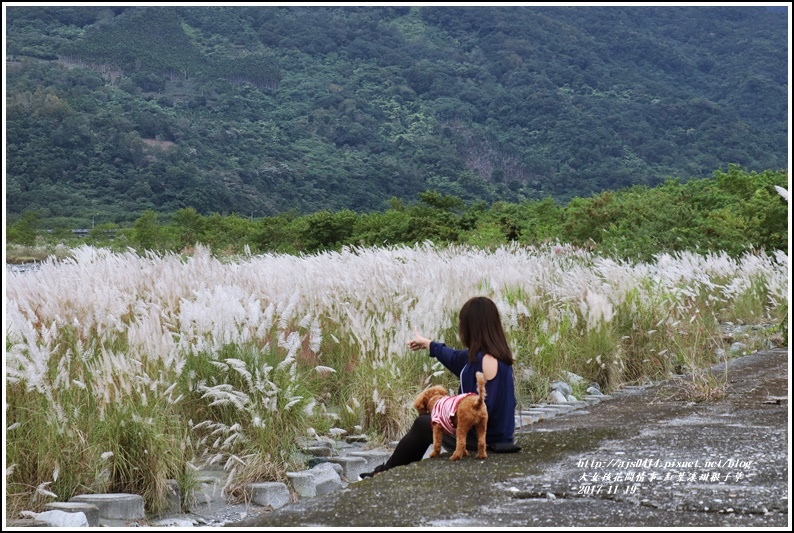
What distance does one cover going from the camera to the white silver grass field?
465 cm

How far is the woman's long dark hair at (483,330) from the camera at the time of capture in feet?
16.9

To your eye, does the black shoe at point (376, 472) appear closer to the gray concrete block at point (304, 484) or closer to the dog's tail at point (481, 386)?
the gray concrete block at point (304, 484)

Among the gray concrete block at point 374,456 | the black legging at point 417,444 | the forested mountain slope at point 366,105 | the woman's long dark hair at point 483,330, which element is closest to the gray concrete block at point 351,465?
the gray concrete block at point 374,456

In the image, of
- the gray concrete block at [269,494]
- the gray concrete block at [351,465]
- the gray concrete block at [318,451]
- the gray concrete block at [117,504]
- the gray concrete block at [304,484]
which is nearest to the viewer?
the gray concrete block at [117,504]

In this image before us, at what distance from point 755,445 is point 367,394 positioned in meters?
2.30

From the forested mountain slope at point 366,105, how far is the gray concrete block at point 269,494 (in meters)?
55.2

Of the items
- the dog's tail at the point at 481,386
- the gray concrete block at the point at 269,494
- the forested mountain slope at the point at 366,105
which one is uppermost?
the forested mountain slope at the point at 366,105

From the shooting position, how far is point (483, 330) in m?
5.18

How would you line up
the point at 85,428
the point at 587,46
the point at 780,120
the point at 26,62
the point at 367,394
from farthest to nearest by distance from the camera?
the point at 587,46 → the point at 780,120 → the point at 26,62 → the point at 367,394 → the point at 85,428

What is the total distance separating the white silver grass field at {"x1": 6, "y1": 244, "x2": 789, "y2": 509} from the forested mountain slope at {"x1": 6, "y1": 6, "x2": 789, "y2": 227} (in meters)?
51.7

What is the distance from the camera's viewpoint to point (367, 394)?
20.3 ft

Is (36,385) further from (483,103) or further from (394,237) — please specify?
(483,103)

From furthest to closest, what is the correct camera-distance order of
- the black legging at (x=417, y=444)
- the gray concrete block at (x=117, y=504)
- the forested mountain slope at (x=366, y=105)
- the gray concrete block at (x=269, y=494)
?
the forested mountain slope at (x=366, y=105) → the black legging at (x=417, y=444) → the gray concrete block at (x=269, y=494) → the gray concrete block at (x=117, y=504)

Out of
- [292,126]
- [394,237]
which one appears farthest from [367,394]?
[292,126]
